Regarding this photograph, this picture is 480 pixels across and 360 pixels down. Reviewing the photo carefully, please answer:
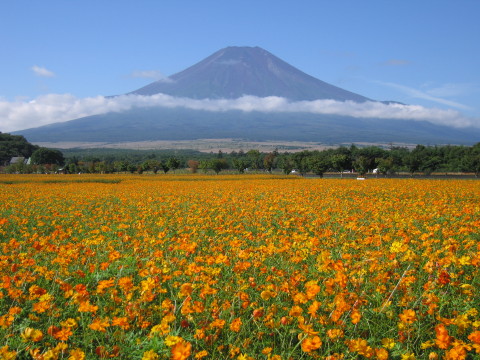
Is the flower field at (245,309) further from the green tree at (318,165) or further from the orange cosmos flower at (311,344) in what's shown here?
the green tree at (318,165)

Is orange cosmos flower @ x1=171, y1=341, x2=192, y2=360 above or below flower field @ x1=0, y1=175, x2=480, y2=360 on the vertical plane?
above

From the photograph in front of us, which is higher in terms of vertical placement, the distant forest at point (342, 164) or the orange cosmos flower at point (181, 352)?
the orange cosmos flower at point (181, 352)

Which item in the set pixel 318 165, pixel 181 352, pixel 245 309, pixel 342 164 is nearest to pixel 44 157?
pixel 318 165

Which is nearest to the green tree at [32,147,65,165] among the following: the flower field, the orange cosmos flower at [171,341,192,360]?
the flower field

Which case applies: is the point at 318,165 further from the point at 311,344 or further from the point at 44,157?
the point at 311,344

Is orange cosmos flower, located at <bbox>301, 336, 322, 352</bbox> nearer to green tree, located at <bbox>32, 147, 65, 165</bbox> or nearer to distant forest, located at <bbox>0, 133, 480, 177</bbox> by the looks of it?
distant forest, located at <bbox>0, 133, 480, 177</bbox>

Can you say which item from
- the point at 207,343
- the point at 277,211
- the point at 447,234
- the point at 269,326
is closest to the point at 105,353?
the point at 207,343

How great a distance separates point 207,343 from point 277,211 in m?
7.02

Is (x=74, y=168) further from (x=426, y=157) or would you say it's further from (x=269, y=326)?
(x=269, y=326)

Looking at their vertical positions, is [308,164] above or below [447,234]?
below

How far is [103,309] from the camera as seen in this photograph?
3.29m

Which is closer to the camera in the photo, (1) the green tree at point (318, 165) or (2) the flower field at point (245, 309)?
(2) the flower field at point (245, 309)

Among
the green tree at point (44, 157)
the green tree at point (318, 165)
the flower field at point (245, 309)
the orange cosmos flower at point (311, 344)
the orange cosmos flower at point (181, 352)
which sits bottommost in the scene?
the green tree at point (318, 165)

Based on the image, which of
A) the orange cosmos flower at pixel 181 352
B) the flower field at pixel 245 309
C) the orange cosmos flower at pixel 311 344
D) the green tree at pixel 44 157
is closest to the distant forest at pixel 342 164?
the green tree at pixel 44 157
